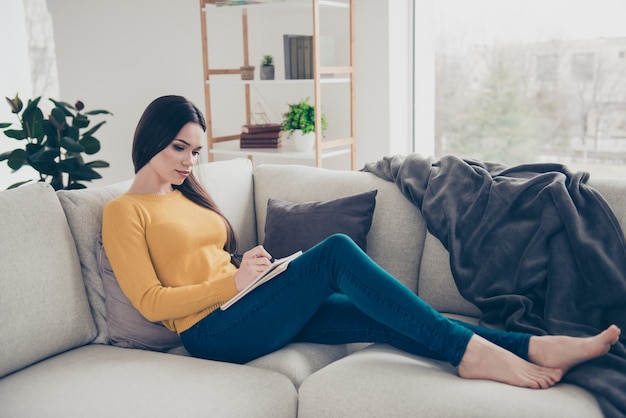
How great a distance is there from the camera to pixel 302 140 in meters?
3.52

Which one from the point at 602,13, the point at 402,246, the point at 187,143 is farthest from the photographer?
the point at 602,13

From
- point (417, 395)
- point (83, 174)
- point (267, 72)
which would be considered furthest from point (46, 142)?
point (417, 395)

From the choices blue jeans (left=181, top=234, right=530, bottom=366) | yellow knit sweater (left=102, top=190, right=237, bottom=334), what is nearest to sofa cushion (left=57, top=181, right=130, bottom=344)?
yellow knit sweater (left=102, top=190, right=237, bottom=334)

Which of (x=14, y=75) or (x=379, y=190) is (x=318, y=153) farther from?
(x=14, y=75)

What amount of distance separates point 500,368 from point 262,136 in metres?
2.25

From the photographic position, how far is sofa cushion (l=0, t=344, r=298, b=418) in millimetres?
1608

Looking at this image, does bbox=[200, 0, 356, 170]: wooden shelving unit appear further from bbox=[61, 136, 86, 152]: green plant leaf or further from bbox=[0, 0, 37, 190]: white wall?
bbox=[0, 0, 37, 190]: white wall

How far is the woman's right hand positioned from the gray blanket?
640mm

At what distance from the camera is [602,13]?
324 cm

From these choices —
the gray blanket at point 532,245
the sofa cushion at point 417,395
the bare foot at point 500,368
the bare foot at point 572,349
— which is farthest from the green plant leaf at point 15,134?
the bare foot at point 572,349

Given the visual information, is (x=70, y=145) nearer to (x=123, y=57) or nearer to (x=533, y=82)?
(x=123, y=57)

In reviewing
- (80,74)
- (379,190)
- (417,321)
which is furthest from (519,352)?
(80,74)

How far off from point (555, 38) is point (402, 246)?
5.47 feet

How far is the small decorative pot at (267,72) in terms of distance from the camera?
3.63 meters
